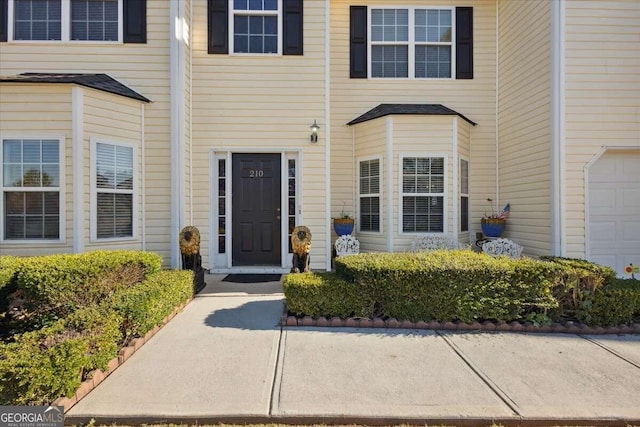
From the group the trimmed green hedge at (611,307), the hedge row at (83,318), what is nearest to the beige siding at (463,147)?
the trimmed green hedge at (611,307)

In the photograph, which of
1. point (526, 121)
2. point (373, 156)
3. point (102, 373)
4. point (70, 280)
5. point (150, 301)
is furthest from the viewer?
point (373, 156)

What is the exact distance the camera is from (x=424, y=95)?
806 cm

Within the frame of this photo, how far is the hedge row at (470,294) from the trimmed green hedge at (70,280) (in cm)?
223

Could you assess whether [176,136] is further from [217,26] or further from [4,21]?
[4,21]

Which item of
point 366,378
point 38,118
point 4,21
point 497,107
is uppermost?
point 4,21

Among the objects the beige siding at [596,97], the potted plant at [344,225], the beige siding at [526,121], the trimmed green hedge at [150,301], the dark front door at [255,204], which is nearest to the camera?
the trimmed green hedge at [150,301]

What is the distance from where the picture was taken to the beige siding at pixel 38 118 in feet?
18.5

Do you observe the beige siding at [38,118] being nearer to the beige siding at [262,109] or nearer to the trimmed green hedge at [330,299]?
the beige siding at [262,109]

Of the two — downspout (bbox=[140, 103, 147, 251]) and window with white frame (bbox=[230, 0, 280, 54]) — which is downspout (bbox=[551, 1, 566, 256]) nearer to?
window with white frame (bbox=[230, 0, 280, 54])

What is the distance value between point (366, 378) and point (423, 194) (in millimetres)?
5049

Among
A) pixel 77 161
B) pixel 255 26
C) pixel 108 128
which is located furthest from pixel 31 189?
pixel 255 26

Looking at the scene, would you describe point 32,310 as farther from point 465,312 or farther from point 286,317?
point 465,312

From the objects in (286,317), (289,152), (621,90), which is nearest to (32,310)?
(286,317)

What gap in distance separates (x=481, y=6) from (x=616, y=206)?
512cm
